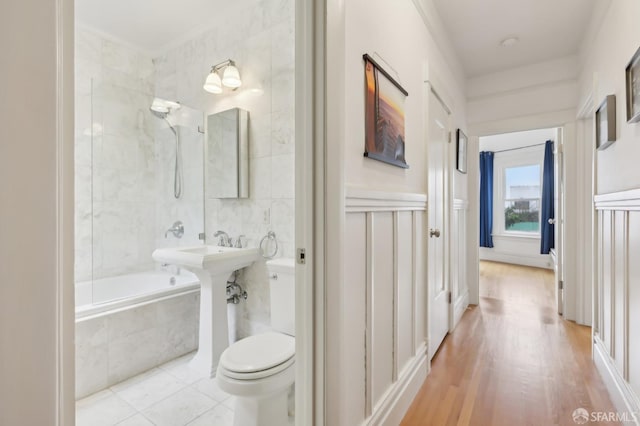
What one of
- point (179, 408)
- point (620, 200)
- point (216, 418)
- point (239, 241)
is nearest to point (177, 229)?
point (239, 241)

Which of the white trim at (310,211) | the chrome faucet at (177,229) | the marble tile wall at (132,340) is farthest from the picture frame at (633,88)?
the chrome faucet at (177,229)

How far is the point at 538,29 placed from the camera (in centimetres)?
257

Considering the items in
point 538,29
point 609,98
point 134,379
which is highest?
point 538,29

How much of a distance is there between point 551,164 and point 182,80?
6246mm

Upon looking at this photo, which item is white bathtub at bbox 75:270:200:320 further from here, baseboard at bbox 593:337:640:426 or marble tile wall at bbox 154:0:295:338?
baseboard at bbox 593:337:640:426

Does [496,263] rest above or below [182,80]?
below

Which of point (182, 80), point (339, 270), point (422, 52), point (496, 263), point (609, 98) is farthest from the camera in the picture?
point (496, 263)

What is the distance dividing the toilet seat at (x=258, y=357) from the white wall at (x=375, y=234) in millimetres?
444

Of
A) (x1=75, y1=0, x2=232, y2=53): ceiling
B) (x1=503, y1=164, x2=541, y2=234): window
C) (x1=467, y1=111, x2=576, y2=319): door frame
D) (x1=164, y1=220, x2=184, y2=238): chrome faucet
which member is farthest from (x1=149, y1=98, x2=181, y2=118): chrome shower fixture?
(x1=503, y1=164, x2=541, y2=234): window

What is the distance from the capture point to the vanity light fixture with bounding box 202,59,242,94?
2.40 m
